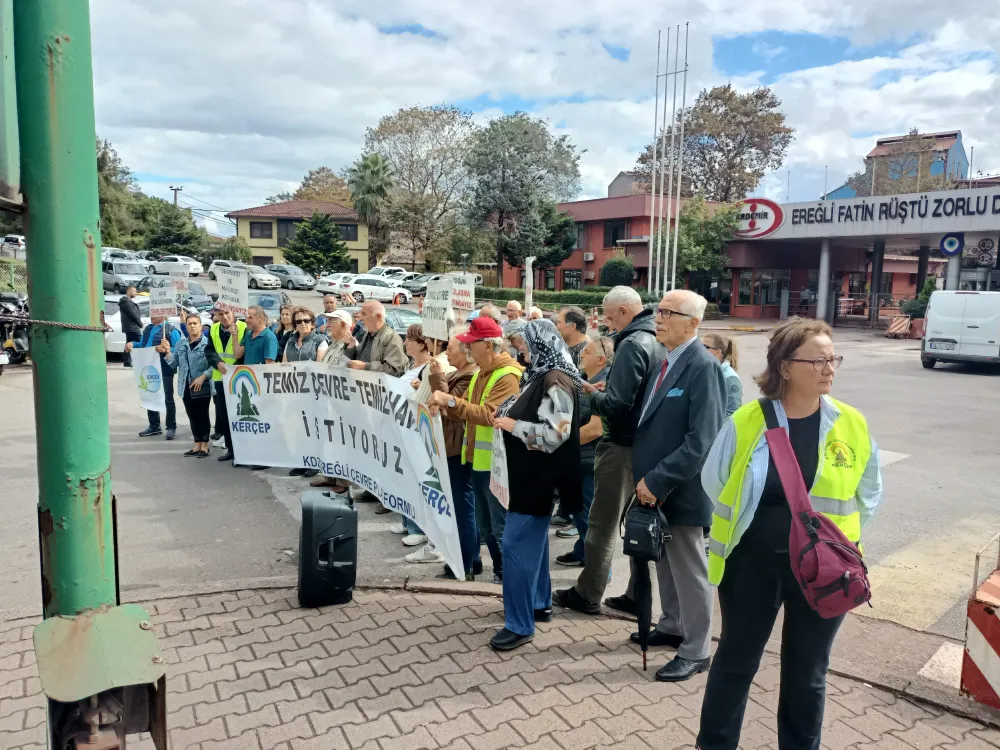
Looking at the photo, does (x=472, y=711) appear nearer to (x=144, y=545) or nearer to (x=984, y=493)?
(x=144, y=545)

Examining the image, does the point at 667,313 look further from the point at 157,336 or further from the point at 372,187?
the point at 372,187

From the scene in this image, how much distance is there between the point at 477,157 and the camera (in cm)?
4538

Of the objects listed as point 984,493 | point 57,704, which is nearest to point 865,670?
point 57,704

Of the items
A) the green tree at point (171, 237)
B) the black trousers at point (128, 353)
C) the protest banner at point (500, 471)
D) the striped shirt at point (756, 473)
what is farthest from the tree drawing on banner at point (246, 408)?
the green tree at point (171, 237)

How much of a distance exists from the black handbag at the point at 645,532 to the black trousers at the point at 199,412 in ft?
22.3

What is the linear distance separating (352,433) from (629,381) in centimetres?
308

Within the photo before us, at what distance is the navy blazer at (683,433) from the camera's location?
372cm

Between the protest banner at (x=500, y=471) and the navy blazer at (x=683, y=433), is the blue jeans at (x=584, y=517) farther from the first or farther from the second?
the navy blazer at (x=683, y=433)

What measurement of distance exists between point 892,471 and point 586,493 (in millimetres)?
4799

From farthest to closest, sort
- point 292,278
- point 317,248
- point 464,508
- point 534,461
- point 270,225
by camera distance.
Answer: point 270,225 → point 317,248 → point 292,278 → point 464,508 → point 534,461

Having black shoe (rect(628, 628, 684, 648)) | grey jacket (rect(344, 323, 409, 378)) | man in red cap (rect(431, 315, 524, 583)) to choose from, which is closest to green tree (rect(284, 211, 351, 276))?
grey jacket (rect(344, 323, 409, 378))

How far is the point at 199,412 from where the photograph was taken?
30.2ft

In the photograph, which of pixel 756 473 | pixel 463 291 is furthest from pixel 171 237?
pixel 756 473

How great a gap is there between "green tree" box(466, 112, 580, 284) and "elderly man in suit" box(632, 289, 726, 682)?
41.3 m
